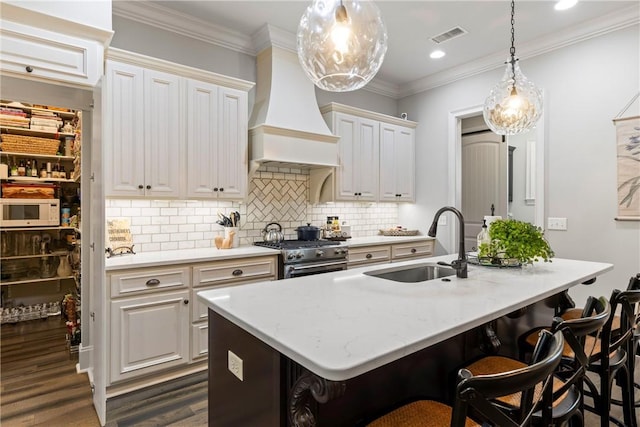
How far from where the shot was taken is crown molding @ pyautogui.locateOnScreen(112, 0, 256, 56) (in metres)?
3.07

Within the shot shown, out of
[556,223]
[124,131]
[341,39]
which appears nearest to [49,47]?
[124,131]

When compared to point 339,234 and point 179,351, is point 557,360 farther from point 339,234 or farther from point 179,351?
point 339,234

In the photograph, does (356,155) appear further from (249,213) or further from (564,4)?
(564,4)

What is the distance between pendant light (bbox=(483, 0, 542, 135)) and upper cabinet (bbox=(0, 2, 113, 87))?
2.72m

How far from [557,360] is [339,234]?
3404mm

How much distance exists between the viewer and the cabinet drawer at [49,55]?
198 cm

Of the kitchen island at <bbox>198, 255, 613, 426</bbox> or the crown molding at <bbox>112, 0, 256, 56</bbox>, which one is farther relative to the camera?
the crown molding at <bbox>112, 0, 256, 56</bbox>

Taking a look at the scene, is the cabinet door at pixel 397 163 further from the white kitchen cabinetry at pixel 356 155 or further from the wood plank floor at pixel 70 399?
the wood plank floor at pixel 70 399

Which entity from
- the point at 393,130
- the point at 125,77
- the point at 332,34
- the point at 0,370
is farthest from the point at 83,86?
the point at 393,130

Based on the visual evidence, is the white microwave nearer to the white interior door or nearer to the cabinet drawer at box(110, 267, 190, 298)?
the cabinet drawer at box(110, 267, 190, 298)

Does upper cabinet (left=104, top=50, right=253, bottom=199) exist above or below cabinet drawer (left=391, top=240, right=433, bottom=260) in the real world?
above

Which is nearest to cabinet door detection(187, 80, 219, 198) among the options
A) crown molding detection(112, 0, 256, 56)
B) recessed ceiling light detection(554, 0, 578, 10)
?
crown molding detection(112, 0, 256, 56)

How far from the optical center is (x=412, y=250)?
446cm

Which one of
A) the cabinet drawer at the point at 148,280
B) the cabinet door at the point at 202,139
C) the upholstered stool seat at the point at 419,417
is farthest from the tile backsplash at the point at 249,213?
the upholstered stool seat at the point at 419,417
